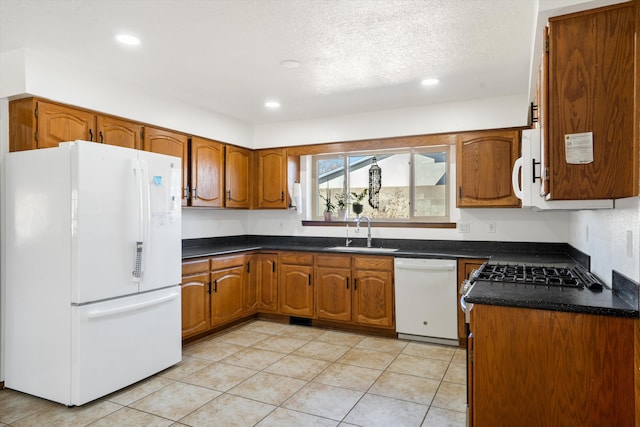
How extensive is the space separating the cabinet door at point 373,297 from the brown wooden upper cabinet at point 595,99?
8.41 feet

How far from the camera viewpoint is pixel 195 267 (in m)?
3.92

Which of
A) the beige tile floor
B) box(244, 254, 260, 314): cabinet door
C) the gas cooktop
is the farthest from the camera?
box(244, 254, 260, 314): cabinet door

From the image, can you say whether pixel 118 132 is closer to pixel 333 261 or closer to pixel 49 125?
pixel 49 125

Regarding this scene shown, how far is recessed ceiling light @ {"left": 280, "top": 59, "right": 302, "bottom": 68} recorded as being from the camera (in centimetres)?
308

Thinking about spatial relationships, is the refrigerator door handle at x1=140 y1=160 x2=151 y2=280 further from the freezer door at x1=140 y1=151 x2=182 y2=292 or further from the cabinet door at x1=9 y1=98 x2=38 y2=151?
the cabinet door at x1=9 y1=98 x2=38 y2=151

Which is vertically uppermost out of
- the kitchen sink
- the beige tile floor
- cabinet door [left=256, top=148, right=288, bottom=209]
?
cabinet door [left=256, top=148, right=288, bottom=209]

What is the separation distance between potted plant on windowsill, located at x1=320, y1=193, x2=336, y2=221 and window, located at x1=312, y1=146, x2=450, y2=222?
0.8 inches

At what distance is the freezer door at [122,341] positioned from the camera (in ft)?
8.70

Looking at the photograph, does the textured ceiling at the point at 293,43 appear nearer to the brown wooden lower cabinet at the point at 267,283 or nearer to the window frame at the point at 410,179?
the window frame at the point at 410,179

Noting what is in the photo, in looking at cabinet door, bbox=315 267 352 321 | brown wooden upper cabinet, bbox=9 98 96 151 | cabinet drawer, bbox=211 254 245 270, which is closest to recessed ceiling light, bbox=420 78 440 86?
cabinet door, bbox=315 267 352 321

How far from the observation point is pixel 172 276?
131 inches

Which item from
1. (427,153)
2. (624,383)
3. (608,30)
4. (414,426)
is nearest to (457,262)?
(427,153)

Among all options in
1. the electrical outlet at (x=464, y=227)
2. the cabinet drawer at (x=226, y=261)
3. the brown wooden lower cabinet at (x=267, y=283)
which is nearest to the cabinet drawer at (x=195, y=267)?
the cabinet drawer at (x=226, y=261)

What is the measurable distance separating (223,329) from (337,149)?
234 cm
